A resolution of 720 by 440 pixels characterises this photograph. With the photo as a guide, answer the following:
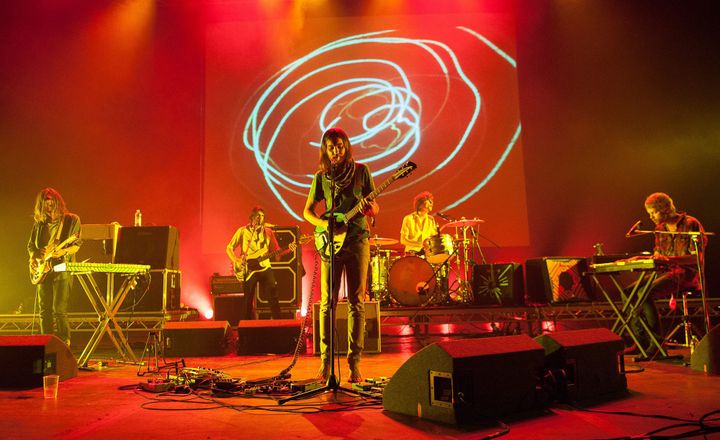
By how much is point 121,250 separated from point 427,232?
13.8 ft

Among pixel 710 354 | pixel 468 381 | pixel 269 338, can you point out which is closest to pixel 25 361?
Answer: pixel 269 338

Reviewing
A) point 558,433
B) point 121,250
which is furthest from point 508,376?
point 121,250

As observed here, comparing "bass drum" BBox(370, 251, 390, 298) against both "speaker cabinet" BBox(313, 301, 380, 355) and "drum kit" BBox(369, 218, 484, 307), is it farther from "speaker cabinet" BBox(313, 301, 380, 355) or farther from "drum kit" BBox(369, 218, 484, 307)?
"speaker cabinet" BBox(313, 301, 380, 355)

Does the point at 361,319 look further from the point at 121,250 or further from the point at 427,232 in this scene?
the point at 121,250

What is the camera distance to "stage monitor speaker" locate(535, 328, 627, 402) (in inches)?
113

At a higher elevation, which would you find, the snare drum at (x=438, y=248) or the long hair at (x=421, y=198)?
the long hair at (x=421, y=198)

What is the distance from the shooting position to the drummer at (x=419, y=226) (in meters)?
7.51

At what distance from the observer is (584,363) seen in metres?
3.01

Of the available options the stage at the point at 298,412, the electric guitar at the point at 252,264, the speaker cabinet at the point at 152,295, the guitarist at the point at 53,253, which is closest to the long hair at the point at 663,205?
the stage at the point at 298,412

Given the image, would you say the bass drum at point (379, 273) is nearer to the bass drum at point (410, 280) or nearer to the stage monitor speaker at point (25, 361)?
the bass drum at point (410, 280)

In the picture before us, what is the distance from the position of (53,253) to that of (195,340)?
180 cm

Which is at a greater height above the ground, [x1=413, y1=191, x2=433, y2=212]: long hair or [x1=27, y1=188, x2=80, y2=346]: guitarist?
[x1=413, y1=191, x2=433, y2=212]: long hair

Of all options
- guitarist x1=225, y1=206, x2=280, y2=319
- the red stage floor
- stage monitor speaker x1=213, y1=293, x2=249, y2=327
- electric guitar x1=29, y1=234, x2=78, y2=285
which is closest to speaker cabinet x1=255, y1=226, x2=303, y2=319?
stage monitor speaker x1=213, y1=293, x2=249, y2=327

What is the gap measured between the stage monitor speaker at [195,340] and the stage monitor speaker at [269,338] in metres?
0.28
